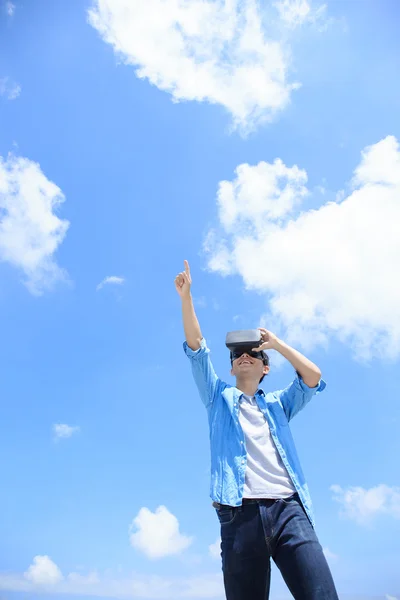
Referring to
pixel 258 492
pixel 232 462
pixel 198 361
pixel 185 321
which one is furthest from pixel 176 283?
pixel 258 492

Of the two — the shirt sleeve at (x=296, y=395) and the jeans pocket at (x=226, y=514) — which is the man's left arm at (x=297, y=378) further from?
the jeans pocket at (x=226, y=514)

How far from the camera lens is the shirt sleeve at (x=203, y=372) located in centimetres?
501

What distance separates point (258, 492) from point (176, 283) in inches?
91.8

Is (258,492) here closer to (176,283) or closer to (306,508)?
(306,508)

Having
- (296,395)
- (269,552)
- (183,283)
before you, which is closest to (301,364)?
(296,395)

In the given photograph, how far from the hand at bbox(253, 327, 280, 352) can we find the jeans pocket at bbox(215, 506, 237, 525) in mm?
1539

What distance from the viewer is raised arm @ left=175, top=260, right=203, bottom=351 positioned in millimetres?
5082

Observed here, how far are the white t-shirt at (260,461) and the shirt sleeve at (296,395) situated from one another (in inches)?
14.6

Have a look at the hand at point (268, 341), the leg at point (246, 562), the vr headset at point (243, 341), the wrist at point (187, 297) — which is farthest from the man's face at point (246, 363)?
the leg at point (246, 562)

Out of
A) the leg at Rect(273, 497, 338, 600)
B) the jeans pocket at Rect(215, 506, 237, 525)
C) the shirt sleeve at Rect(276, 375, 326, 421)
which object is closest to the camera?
the leg at Rect(273, 497, 338, 600)

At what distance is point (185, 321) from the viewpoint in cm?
515

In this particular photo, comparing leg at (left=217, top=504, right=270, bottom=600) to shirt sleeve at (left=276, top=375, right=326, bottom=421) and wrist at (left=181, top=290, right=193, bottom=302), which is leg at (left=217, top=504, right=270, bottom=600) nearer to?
shirt sleeve at (left=276, top=375, right=326, bottom=421)

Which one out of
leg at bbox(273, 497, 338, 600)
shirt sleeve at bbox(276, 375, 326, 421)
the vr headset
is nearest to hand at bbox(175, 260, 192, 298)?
the vr headset

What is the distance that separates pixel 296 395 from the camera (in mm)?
5000
